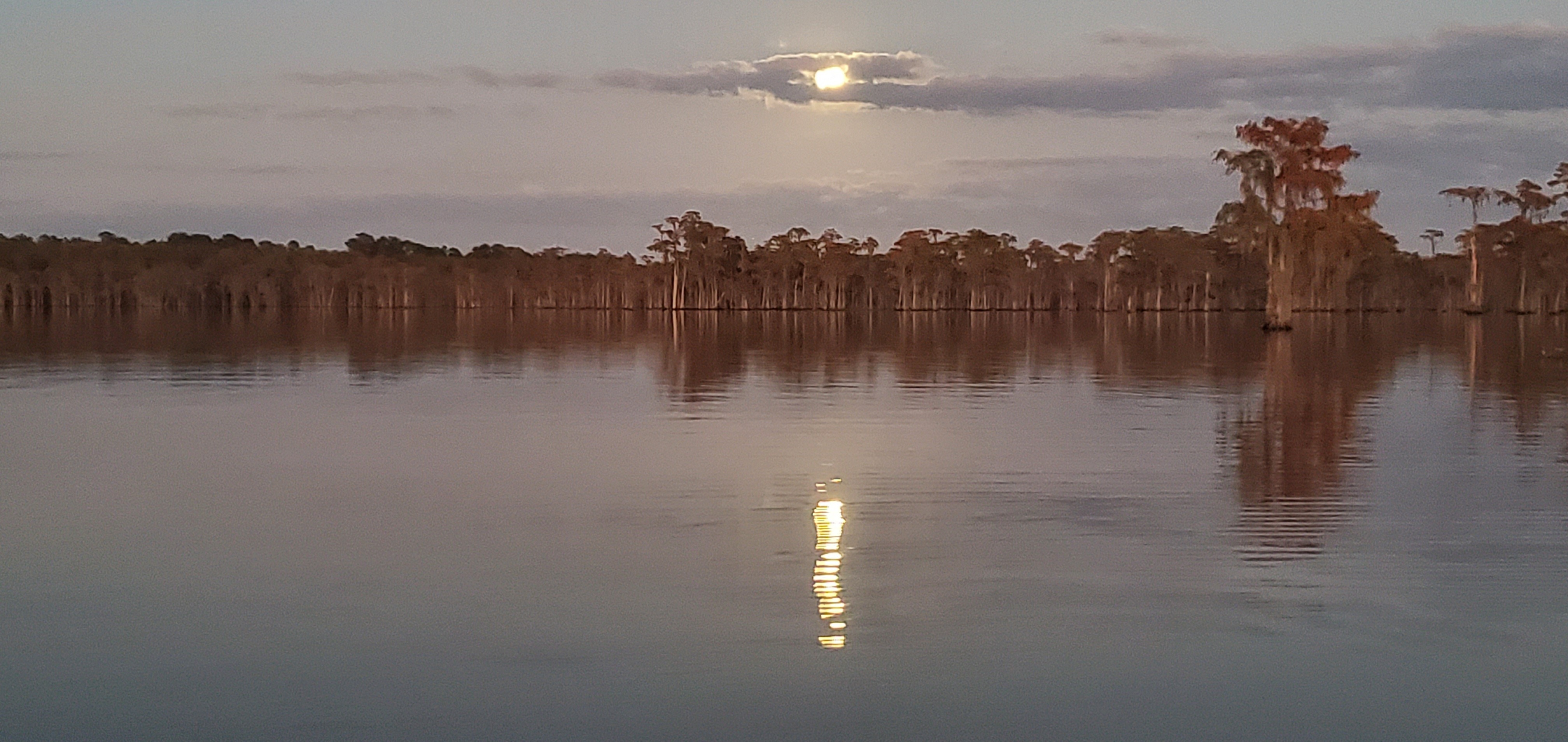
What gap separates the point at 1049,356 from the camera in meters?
34.5

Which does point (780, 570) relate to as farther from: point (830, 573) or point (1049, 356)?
point (1049, 356)

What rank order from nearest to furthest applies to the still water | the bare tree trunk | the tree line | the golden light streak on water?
the still water → the golden light streak on water → the bare tree trunk → the tree line

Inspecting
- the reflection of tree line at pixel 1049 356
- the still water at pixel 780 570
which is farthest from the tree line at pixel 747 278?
the still water at pixel 780 570

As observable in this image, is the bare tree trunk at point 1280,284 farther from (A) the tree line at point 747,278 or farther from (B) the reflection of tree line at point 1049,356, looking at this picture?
(A) the tree line at point 747,278

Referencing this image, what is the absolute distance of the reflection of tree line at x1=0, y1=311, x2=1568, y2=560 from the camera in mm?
13266

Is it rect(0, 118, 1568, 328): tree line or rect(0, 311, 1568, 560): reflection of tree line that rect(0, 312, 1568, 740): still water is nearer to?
rect(0, 311, 1568, 560): reflection of tree line

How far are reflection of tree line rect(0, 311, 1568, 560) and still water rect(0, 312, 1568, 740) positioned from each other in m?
0.19

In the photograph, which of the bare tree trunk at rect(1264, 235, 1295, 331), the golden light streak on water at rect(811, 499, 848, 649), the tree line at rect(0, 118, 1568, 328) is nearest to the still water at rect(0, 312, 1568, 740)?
the golden light streak on water at rect(811, 499, 848, 649)

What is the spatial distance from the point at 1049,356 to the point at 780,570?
89.7 feet

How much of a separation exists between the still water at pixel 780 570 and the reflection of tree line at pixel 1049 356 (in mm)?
193

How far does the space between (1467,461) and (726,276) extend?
11218 cm

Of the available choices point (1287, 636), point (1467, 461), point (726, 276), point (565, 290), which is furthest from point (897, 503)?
point (565, 290)

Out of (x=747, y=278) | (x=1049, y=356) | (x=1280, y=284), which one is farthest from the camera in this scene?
(x=747, y=278)

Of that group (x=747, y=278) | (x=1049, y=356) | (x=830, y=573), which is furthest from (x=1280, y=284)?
(x=747, y=278)
